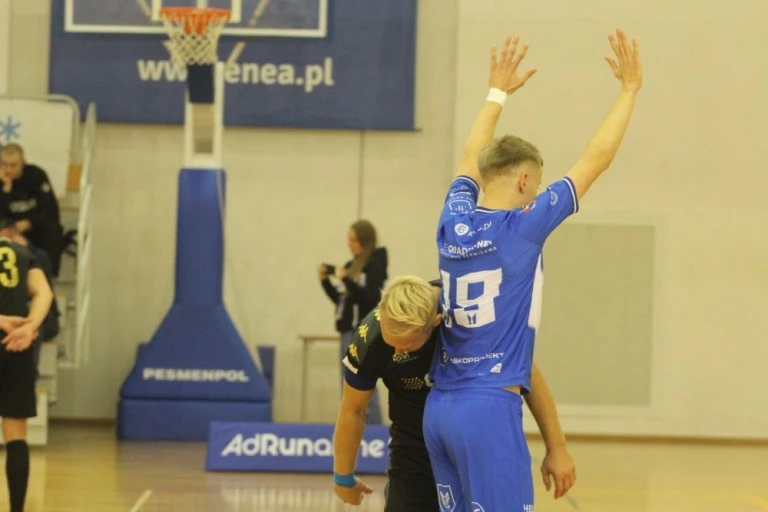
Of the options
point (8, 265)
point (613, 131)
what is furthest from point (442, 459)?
point (8, 265)

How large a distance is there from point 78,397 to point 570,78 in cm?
552

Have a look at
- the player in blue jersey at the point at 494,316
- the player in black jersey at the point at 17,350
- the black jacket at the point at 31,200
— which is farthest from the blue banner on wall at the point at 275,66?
the player in blue jersey at the point at 494,316

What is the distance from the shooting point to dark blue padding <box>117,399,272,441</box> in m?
10.3

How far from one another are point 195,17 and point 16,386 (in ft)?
14.9

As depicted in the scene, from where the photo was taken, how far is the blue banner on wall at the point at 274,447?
8773mm

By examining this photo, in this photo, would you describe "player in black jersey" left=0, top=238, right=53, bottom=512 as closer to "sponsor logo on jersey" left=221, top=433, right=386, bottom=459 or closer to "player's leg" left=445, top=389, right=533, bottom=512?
"sponsor logo on jersey" left=221, top=433, right=386, bottom=459

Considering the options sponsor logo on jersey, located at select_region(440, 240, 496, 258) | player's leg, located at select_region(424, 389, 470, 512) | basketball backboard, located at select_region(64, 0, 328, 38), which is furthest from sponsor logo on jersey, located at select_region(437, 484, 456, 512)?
basketball backboard, located at select_region(64, 0, 328, 38)

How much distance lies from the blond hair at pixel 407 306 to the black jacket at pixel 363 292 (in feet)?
19.0

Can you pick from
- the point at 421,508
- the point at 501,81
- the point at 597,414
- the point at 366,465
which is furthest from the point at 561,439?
the point at 597,414

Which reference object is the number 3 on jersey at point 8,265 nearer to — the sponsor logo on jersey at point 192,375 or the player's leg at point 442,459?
the player's leg at point 442,459

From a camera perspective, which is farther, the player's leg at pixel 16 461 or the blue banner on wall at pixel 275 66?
the blue banner on wall at pixel 275 66

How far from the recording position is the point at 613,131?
11.7ft

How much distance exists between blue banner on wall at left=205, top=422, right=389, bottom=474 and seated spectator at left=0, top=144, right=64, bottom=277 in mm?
2477

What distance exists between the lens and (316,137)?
462 inches
